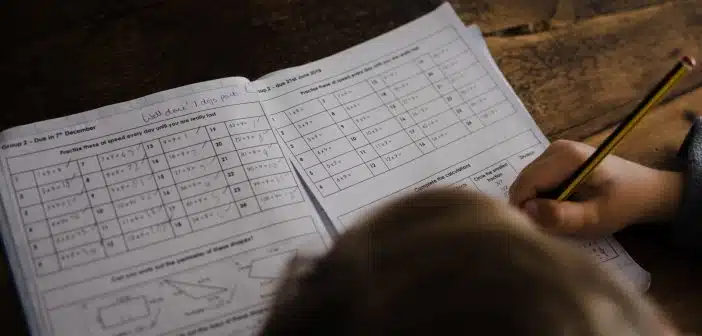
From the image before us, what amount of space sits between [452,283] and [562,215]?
0.76 feet

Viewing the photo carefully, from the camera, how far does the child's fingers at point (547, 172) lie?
1.83 feet

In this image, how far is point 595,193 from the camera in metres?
0.58

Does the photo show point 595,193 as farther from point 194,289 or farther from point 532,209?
point 194,289

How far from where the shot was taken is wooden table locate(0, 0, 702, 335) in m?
0.62

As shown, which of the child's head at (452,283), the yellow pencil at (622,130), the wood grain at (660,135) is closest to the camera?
the child's head at (452,283)

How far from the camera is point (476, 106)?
0.63 metres

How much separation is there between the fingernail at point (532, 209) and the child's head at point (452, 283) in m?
0.15

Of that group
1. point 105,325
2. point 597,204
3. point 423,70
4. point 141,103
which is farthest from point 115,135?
point 597,204

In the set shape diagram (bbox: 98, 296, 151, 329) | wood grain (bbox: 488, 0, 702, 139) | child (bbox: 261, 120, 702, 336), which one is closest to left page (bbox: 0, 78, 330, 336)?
shape diagram (bbox: 98, 296, 151, 329)

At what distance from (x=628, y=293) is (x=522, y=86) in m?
0.29

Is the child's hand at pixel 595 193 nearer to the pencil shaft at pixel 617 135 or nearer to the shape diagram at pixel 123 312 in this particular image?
the pencil shaft at pixel 617 135

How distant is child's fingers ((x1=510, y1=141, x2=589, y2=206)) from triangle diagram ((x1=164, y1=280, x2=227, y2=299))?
0.23 meters

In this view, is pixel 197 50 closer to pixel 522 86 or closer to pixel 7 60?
pixel 7 60

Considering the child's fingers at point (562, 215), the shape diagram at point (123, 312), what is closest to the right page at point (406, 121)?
the child's fingers at point (562, 215)
